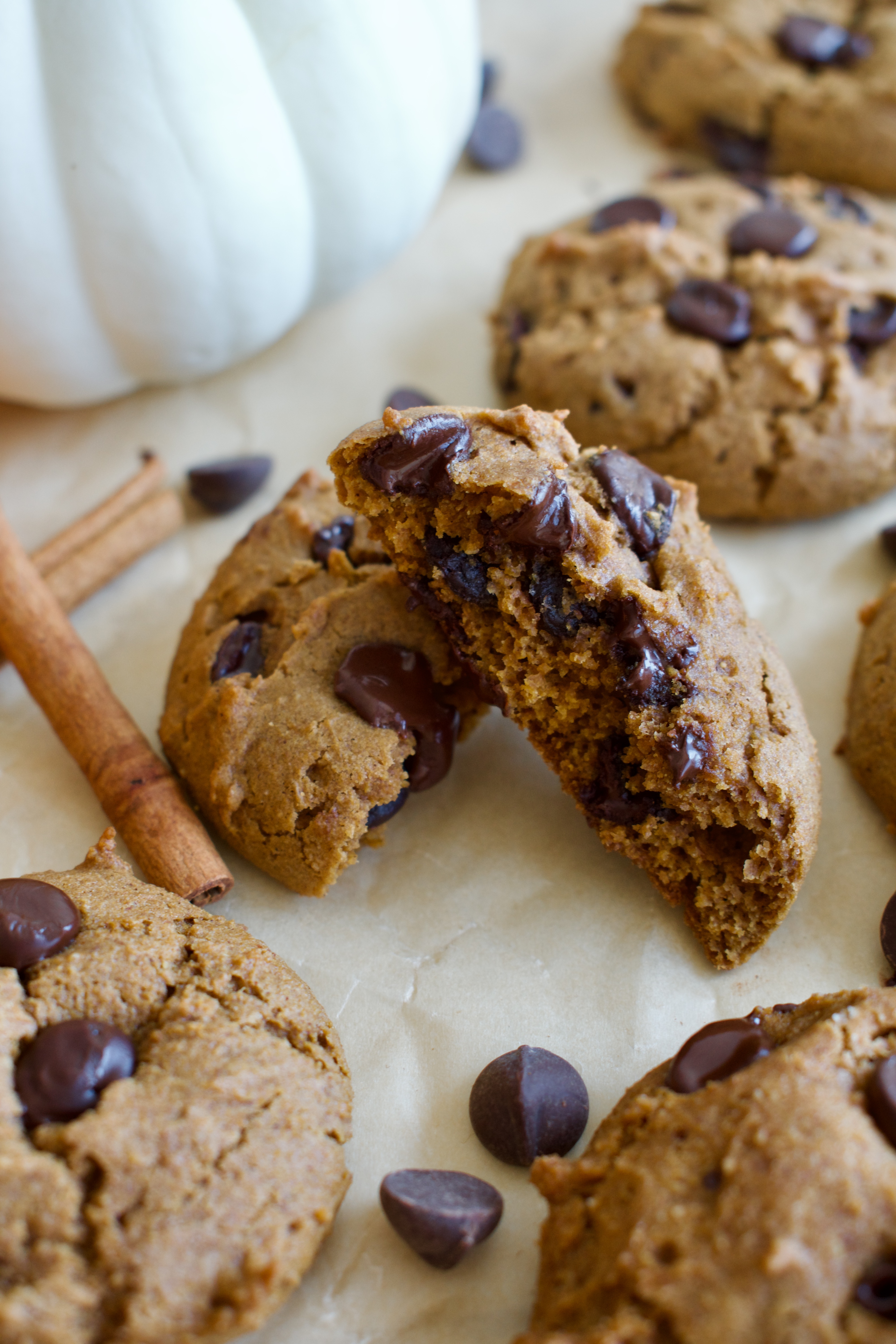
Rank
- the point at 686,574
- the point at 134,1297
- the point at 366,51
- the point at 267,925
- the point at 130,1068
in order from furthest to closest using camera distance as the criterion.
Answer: the point at 366,51
the point at 267,925
the point at 686,574
the point at 130,1068
the point at 134,1297

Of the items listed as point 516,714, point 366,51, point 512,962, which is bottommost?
point 512,962

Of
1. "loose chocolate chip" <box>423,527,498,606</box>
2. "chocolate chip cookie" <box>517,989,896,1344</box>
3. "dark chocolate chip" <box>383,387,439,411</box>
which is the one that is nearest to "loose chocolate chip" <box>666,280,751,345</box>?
"dark chocolate chip" <box>383,387,439,411</box>

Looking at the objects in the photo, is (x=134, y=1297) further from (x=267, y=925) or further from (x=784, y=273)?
(x=784, y=273)

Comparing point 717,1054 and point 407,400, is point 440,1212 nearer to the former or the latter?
point 717,1054

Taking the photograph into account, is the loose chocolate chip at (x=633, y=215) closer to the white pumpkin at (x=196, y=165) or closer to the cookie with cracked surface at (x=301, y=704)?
the white pumpkin at (x=196, y=165)

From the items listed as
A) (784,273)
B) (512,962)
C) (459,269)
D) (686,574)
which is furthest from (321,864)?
(459,269)

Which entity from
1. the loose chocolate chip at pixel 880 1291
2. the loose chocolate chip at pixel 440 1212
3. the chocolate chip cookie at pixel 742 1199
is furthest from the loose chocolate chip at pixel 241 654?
the loose chocolate chip at pixel 880 1291

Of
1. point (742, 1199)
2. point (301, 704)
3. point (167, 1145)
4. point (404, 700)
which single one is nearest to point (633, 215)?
point (404, 700)
